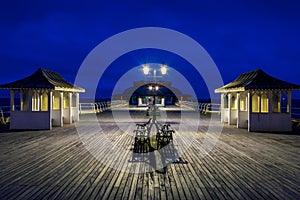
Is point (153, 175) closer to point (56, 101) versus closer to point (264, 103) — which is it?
point (264, 103)

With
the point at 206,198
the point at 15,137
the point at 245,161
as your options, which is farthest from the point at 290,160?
the point at 15,137

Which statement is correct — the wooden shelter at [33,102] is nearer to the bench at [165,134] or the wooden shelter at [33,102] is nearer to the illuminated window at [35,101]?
the illuminated window at [35,101]

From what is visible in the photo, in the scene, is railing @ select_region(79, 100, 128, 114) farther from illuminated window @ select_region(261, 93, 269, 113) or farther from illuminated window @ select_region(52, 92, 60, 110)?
illuminated window @ select_region(261, 93, 269, 113)

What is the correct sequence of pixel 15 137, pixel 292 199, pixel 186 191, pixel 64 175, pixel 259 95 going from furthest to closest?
pixel 259 95, pixel 15 137, pixel 64 175, pixel 186 191, pixel 292 199

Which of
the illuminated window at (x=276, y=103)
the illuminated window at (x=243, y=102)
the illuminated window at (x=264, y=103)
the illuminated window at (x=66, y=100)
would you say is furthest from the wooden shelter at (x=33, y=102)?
the illuminated window at (x=276, y=103)

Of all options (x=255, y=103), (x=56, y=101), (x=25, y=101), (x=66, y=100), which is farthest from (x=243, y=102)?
(x=25, y=101)

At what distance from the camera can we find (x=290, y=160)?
6.57 m

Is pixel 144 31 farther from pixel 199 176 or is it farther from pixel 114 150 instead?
pixel 199 176

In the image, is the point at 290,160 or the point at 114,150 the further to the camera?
the point at 114,150

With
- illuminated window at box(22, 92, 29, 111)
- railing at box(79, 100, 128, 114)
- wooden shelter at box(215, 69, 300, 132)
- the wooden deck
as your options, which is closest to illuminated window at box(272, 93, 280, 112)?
wooden shelter at box(215, 69, 300, 132)

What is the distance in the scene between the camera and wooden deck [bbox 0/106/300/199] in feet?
14.0

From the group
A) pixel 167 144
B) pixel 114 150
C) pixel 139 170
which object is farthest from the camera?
pixel 167 144

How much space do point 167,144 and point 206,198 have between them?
421cm

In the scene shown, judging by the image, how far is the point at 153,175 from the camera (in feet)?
17.3
